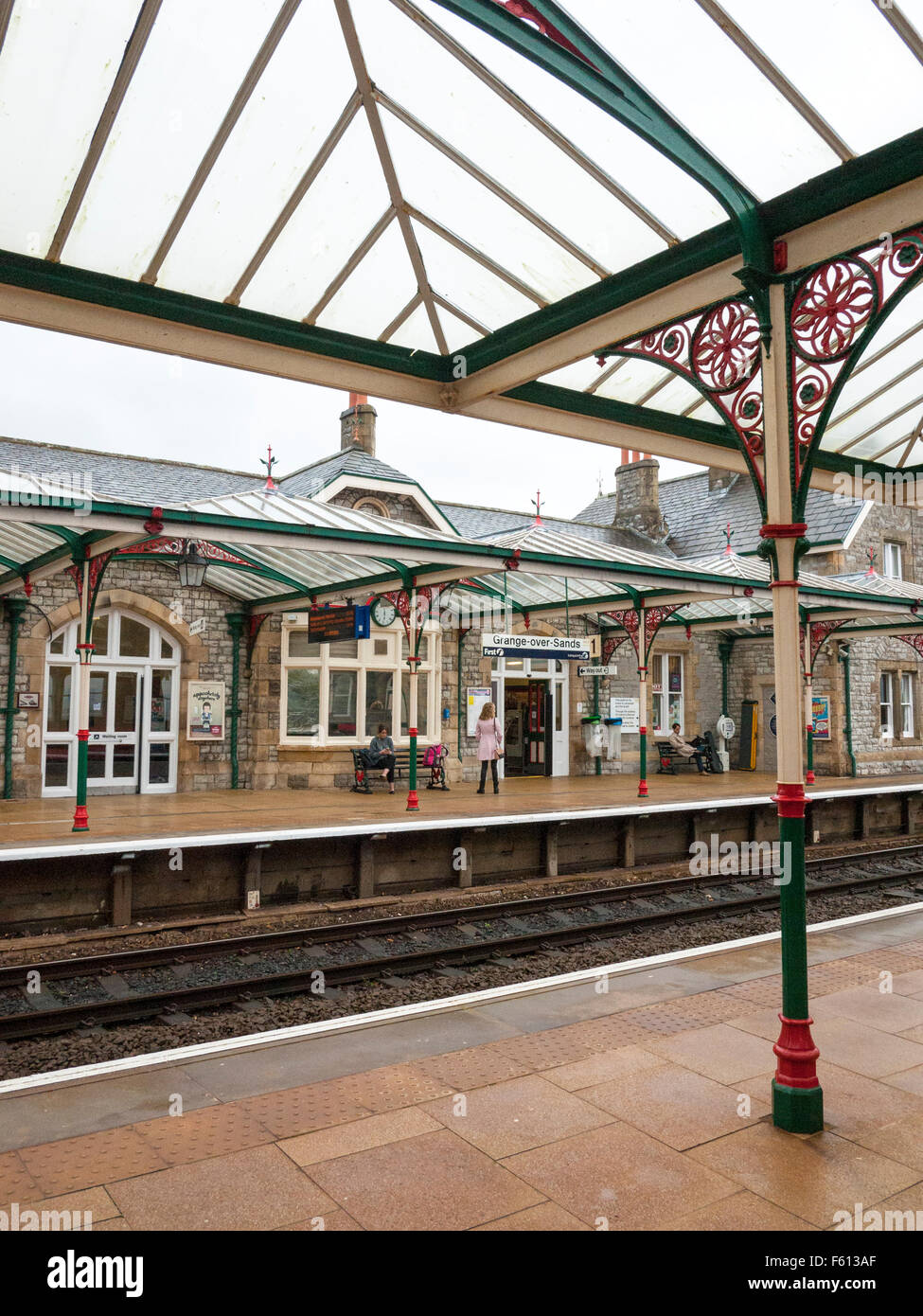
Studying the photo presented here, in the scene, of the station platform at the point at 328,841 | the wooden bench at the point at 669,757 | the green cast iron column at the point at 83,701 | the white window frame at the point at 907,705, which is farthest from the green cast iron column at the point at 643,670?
the white window frame at the point at 907,705

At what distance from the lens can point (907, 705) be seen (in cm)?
2225

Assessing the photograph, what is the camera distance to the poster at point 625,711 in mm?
19859

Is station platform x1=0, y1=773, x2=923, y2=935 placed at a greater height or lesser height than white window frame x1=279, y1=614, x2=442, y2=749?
lesser

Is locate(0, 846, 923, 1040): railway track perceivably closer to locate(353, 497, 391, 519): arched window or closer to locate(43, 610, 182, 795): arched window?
locate(43, 610, 182, 795): arched window

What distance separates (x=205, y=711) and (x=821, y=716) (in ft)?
44.2

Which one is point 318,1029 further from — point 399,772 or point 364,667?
point 364,667

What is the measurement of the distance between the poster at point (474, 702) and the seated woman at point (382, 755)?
244cm

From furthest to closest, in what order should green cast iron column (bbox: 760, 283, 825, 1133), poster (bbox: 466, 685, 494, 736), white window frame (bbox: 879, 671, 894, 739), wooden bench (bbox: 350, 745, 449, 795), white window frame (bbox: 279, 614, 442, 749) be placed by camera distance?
white window frame (bbox: 879, 671, 894, 739)
poster (bbox: 466, 685, 494, 736)
white window frame (bbox: 279, 614, 442, 749)
wooden bench (bbox: 350, 745, 449, 795)
green cast iron column (bbox: 760, 283, 825, 1133)

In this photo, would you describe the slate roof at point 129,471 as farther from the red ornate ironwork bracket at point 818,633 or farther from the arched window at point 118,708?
the red ornate ironwork bracket at point 818,633

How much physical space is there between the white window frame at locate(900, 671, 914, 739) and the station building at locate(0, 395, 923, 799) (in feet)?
0.16

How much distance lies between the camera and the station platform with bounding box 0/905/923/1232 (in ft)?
10.5

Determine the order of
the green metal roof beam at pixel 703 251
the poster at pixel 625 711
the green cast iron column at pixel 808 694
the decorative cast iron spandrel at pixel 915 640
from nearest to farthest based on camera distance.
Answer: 1. the green metal roof beam at pixel 703 251
2. the green cast iron column at pixel 808 694
3. the decorative cast iron spandrel at pixel 915 640
4. the poster at pixel 625 711

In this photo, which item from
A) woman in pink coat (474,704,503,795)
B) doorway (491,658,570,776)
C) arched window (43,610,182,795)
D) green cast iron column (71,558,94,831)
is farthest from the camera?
doorway (491,658,570,776)

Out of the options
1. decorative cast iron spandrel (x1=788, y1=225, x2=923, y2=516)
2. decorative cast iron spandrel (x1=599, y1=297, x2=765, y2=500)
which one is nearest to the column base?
decorative cast iron spandrel (x1=788, y1=225, x2=923, y2=516)
